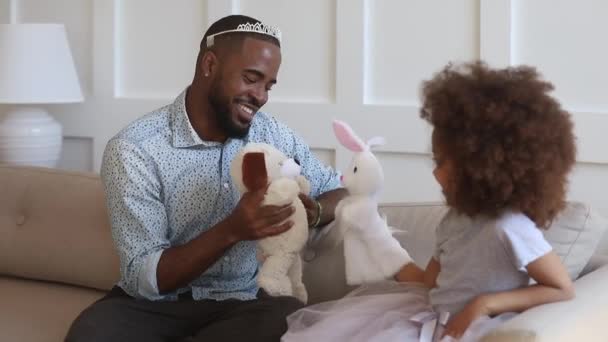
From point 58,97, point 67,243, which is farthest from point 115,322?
point 58,97

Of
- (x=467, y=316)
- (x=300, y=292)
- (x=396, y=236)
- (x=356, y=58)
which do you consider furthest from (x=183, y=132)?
(x=467, y=316)

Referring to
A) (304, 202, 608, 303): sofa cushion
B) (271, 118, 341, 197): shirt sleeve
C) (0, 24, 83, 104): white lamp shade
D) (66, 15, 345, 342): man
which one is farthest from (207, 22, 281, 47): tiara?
(0, 24, 83, 104): white lamp shade

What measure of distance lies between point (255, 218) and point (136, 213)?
0.88 feet

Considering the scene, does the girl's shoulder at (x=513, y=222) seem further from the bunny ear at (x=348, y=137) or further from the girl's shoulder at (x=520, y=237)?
the bunny ear at (x=348, y=137)

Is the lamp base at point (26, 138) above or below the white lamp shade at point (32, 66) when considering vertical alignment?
below

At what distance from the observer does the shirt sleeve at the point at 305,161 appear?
6.68 feet

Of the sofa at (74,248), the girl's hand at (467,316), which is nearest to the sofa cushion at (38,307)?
the sofa at (74,248)

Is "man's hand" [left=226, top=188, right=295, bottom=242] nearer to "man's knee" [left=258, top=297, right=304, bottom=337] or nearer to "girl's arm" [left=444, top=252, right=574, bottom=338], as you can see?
"man's knee" [left=258, top=297, right=304, bottom=337]

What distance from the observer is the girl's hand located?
140 cm

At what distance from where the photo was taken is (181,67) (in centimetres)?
278

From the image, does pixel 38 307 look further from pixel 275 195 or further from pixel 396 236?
pixel 396 236

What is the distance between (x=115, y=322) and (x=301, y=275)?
0.40 m

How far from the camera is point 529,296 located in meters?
1.40

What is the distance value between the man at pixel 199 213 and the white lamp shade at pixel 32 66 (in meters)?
0.90
